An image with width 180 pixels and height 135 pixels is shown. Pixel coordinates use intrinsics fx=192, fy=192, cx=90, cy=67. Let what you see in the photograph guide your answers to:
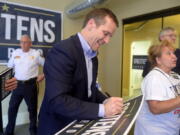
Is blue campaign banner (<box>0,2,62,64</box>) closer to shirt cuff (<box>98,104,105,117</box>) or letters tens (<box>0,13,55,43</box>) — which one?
letters tens (<box>0,13,55,43</box>)

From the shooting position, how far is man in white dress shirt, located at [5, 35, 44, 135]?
313 centimetres

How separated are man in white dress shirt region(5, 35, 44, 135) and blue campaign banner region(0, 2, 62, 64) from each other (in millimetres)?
284

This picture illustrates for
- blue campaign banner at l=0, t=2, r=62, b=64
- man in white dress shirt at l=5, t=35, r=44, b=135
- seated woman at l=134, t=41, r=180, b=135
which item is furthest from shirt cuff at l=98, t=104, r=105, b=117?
blue campaign banner at l=0, t=2, r=62, b=64

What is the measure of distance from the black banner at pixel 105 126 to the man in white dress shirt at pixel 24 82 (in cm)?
247

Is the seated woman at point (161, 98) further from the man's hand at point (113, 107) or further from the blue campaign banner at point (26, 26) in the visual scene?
the blue campaign banner at point (26, 26)

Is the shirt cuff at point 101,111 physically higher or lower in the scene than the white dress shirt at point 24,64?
lower

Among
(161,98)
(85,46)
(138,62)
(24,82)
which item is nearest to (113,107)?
(85,46)

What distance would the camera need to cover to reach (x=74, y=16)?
13.8 feet

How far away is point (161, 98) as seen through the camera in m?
1.33

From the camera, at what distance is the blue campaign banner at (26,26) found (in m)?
3.43

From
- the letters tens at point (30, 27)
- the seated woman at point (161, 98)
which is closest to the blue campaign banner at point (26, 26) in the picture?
the letters tens at point (30, 27)

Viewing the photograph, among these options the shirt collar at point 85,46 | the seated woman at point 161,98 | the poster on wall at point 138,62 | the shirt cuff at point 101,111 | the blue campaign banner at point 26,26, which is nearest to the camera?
the shirt cuff at point 101,111

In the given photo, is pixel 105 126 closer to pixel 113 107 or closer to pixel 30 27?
pixel 113 107

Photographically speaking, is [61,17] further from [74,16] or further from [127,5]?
[127,5]
